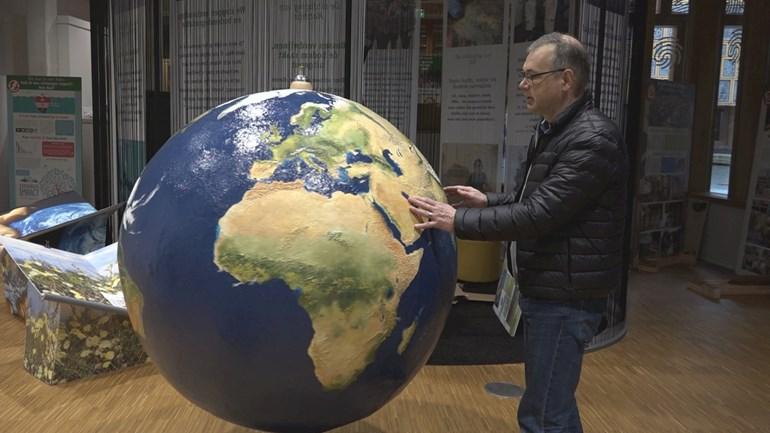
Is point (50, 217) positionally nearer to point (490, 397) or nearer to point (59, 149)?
point (59, 149)

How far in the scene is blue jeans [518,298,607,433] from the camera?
2.02 metres

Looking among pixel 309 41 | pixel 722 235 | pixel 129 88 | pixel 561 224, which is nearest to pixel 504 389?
pixel 561 224

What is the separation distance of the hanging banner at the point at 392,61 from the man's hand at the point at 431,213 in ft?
7.70

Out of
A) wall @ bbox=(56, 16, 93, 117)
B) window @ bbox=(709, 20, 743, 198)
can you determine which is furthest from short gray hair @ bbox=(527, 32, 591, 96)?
wall @ bbox=(56, 16, 93, 117)

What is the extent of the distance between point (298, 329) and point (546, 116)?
1053 mm

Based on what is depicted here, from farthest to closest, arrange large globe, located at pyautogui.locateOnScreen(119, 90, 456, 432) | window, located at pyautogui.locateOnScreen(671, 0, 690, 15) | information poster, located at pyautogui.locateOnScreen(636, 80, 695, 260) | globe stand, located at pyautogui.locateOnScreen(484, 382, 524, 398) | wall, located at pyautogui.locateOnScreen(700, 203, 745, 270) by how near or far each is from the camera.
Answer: window, located at pyautogui.locateOnScreen(671, 0, 690, 15), information poster, located at pyautogui.locateOnScreen(636, 80, 695, 260), wall, located at pyautogui.locateOnScreen(700, 203, 745, 270), globe stand, located at pyautogui.locateOnScreen(484, 382, 524, 398), large globe, located at pyautogui.locateOnScreen(119, 90, 456, 432)

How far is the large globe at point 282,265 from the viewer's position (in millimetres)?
1444

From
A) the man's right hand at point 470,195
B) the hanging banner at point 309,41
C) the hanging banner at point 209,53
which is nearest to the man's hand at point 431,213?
the man's right hand at point 470,195

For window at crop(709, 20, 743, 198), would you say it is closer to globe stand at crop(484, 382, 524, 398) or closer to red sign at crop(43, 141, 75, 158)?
globe stand at crop(484, 382, 524, 398)

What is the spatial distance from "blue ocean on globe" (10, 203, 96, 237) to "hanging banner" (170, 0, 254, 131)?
81cm

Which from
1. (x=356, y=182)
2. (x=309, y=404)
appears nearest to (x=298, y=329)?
(x=309, y=404)

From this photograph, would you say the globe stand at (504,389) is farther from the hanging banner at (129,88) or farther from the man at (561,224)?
the hanging banner at (129,88)

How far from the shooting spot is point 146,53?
4.36 meters

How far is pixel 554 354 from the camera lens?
2027 mm
